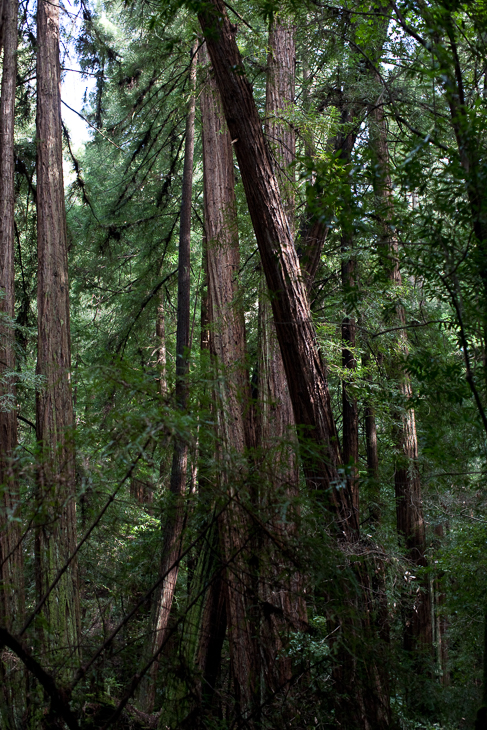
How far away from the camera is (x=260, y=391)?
6715mm

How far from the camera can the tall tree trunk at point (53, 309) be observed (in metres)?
6.91

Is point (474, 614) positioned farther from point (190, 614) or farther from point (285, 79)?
point (285, 79)

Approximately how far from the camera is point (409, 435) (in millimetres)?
9734

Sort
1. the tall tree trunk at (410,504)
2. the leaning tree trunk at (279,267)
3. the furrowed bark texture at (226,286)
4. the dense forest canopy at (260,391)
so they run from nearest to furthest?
the dense forest canopy at (260,391)
the leaning tree trunk at (279,267)
the furrowed bark texture at (226,286)
the tall tree trunk at (410,504)

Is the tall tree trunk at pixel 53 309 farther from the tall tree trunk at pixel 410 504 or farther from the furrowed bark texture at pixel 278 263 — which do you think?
the tall tree trunk at pixel 410 504

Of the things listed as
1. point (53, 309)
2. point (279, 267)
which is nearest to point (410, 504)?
point (279, 267)

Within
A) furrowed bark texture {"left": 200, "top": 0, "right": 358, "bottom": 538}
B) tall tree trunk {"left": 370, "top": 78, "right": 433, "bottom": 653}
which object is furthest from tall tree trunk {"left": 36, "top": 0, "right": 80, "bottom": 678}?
tall tree trunk {"left": 370, "top": 78, "right": 433, "bottom": 653}

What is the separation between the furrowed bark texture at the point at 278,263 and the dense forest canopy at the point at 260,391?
0.02 meters

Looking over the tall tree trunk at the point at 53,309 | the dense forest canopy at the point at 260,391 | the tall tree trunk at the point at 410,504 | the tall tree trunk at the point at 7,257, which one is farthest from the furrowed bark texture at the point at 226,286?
the tall tree trunk at the point at 410,504

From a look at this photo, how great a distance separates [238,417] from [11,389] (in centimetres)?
318

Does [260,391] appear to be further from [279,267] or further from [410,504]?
[410,504]

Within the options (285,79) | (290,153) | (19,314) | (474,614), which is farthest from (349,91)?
(474,614)

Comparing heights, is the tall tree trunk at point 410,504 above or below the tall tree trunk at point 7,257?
below

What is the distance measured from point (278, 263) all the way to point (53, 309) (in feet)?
13.8
